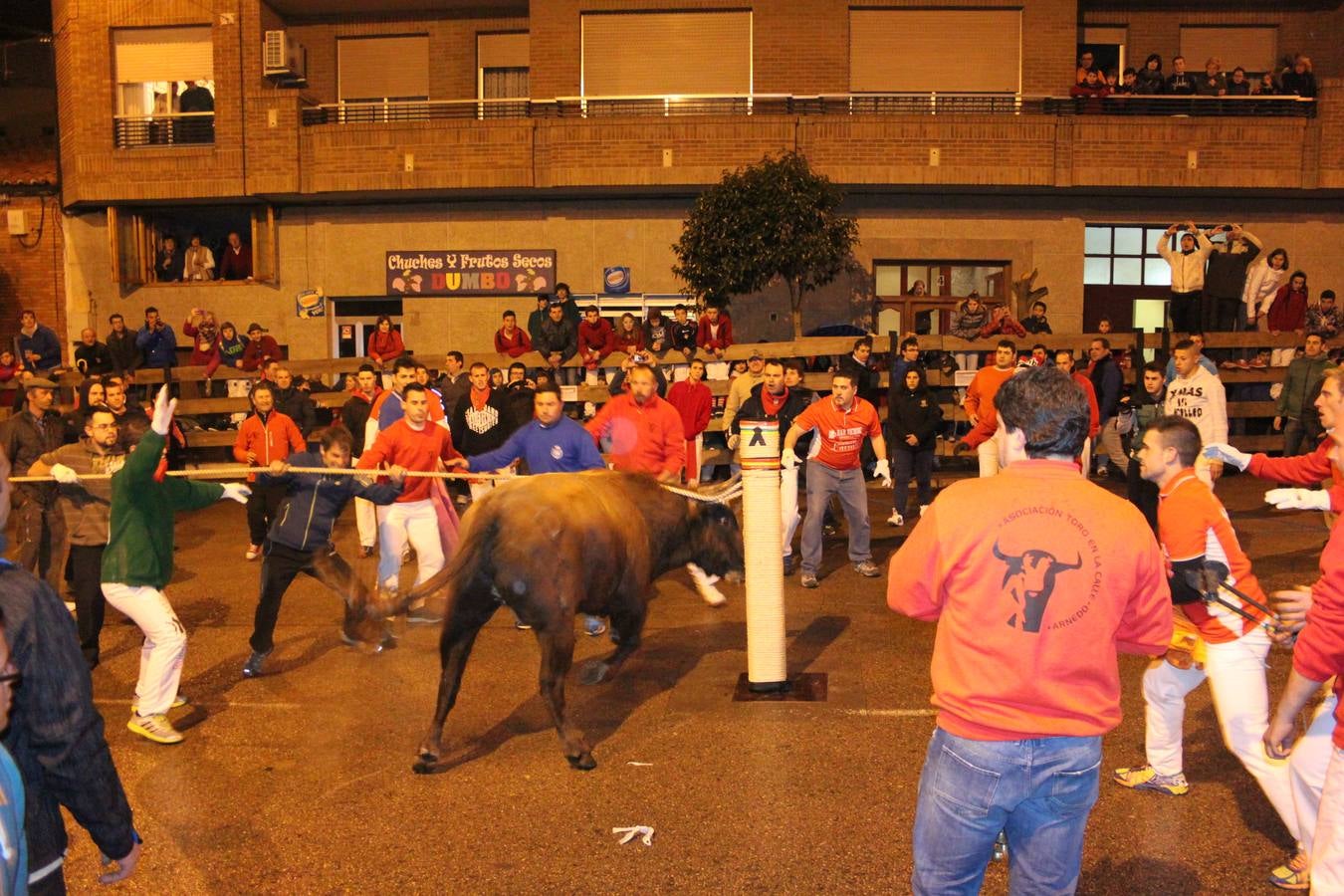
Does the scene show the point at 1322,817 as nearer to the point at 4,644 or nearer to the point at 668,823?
the point at 668,823

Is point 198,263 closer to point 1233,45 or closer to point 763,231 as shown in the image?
point 763,231

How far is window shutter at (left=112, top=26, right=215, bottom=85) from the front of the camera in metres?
25.2

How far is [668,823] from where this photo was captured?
586cm

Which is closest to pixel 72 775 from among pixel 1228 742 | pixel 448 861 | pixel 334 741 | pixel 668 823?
pixel 448 861

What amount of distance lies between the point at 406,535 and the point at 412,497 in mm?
308

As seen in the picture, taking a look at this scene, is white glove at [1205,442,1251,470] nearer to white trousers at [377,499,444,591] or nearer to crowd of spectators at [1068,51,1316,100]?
white trousers at [377,499,444,591]

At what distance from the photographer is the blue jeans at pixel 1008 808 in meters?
3.40

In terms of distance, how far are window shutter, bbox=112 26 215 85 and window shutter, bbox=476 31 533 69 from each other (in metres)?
5.38

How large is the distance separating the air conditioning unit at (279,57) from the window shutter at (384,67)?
5.74ft

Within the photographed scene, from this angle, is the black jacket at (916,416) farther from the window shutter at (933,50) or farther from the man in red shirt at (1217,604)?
the window shutter at (933,50)

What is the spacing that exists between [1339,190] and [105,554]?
23739mm

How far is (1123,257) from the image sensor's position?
2531cm

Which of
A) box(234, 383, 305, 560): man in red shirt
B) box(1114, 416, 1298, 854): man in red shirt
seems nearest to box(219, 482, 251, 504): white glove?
box(234, 383, 305, 560): man in red shirt

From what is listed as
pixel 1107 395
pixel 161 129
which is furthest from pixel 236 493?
pixel 161 129
